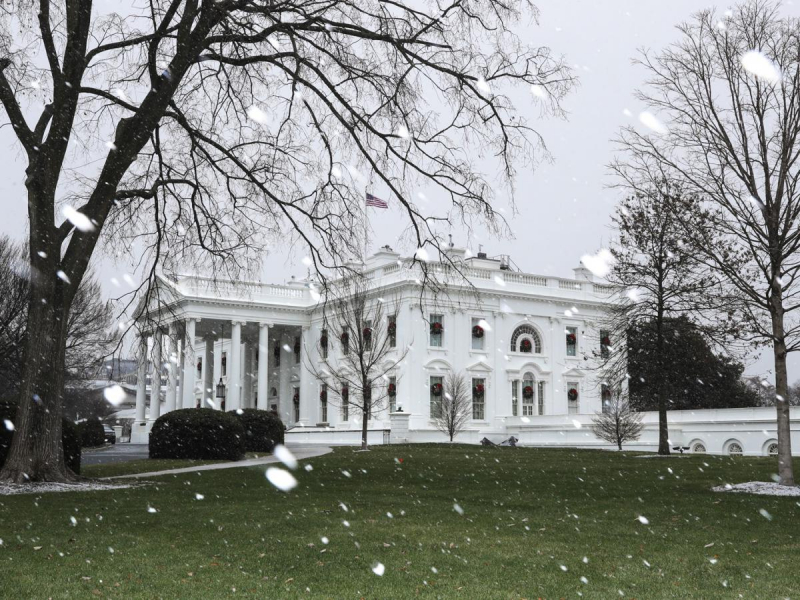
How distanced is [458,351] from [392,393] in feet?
15.8

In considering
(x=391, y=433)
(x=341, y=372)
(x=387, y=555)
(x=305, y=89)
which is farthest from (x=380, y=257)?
(x=387, y=555)

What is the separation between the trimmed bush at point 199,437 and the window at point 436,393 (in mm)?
25162

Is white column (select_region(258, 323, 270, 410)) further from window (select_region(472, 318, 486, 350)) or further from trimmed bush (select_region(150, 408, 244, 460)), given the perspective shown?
trimmed bush (select_region(150, 408, 244, 460))

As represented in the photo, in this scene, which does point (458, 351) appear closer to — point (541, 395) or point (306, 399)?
point (541, 395)

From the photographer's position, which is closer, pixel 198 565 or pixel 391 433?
pixel 198 565

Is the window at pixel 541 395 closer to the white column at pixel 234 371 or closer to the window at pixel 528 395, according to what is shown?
the window at pixel 528 395

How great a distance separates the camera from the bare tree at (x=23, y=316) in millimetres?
36562

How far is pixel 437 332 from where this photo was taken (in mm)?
51219

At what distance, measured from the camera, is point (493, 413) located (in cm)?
5212

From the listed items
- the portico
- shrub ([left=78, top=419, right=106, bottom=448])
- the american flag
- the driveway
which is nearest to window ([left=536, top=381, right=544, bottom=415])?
the portico

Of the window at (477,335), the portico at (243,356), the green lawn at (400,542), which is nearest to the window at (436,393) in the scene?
the window at (477,335)

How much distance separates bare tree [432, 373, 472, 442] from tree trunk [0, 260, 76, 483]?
31.6 metres

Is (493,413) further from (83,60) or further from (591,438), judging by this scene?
(83,60)

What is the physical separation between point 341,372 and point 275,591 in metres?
44.1
